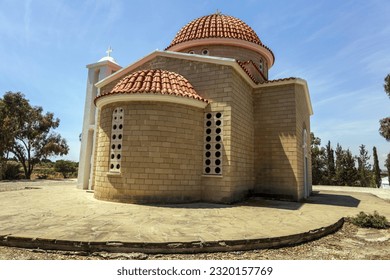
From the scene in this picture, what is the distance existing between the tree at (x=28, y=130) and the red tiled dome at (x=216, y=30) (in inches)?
871

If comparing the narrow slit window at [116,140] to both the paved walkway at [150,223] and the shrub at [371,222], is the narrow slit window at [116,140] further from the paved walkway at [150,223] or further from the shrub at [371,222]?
the shrub at [371,222]

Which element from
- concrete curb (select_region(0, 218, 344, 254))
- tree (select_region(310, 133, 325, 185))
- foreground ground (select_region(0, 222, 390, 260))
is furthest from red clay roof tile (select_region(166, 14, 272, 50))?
tree (select_region(310, 133, 325, 185))

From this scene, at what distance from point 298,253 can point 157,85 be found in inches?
275

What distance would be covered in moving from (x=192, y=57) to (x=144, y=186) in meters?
5.67

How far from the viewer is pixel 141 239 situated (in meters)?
4.20

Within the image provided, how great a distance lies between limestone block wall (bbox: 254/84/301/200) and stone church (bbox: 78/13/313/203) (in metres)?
0.04

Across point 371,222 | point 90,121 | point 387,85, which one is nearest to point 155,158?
point 371,222

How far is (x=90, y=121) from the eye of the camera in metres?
13.3

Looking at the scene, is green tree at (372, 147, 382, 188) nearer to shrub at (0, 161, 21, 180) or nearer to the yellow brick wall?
the yellow brick wall

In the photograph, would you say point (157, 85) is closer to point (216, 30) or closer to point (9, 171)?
point (216, 30)

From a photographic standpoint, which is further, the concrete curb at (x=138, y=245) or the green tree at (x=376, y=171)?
the green tree at (x=376, y=171)

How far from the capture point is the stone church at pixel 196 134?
27.6ft

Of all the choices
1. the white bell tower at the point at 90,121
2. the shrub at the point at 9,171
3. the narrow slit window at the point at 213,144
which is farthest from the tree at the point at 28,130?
the narrow slit window at the point at 213,144
